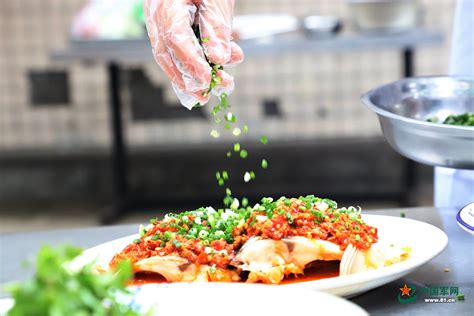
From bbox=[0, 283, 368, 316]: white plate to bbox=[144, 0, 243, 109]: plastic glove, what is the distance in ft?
1.62

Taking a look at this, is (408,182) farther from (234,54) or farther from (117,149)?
(234,54)

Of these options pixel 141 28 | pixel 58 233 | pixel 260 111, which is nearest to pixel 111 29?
pixel 141 28

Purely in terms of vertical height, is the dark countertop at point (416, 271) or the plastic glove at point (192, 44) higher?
the plastic glove at point (192, 44)

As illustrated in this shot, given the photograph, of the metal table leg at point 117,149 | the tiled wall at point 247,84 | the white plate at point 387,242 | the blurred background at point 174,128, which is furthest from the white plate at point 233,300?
the tiled wall at point 247,84

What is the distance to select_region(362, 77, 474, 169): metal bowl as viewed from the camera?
1.48 m

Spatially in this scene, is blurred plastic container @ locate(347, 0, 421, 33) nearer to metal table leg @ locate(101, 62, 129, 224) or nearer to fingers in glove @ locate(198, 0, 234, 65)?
metal table leg @ locate(101, 62, 129, 224)

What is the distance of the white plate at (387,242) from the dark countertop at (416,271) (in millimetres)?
52

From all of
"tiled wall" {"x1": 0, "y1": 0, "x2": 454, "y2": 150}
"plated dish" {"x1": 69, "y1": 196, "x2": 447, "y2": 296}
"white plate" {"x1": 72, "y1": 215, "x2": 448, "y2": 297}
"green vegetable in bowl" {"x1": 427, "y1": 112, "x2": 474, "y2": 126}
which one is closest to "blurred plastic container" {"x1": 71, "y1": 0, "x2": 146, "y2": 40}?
"tiled wall" {"x1": 0, "y1": 0, "x2": 454, "y2": 150}

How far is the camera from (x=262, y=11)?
18.6ft

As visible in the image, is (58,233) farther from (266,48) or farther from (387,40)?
(387,40)

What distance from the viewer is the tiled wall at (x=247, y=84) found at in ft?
18.4

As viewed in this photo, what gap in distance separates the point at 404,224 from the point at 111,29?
11.2 ft

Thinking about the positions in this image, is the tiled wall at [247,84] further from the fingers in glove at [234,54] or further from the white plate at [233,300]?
the white plate at [233,300]

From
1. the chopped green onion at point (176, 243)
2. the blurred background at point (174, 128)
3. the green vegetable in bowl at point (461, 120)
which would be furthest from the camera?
the blurred background at point (174, 128)
